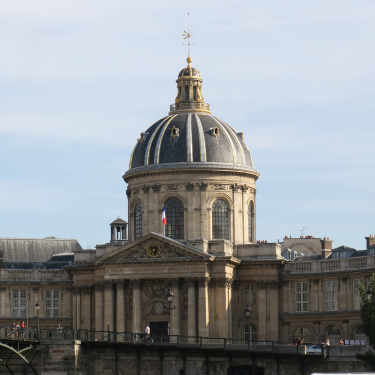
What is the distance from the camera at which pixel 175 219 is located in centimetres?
11556

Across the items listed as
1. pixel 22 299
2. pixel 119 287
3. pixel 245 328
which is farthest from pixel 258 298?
pixel 22 299

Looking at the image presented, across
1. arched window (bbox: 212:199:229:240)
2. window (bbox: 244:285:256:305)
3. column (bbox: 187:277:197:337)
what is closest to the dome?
arched window (bbox: 212:199:229:240)

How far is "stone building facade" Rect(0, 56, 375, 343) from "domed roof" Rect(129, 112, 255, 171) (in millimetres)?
109

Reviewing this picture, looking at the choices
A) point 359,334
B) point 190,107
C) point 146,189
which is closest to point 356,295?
point 359,334

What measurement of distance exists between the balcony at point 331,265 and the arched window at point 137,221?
45.6 feet

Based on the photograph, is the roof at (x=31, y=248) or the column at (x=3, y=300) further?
the roof at (x=31, y=248)

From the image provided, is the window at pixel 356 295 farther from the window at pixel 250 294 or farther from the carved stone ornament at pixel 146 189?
the carved stone ornament at pixel 146 189

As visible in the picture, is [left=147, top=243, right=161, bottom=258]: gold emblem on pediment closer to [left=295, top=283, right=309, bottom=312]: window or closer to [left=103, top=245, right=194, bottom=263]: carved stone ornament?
[left=103, top=245, right=194, bottom=263]: carved stone ornament

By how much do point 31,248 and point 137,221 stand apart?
15541 millimetres

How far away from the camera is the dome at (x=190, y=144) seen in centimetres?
11562

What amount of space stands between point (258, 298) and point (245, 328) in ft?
9.49

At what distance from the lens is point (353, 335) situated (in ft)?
356

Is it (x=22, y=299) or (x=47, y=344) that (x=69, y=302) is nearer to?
(x=22, y=299)

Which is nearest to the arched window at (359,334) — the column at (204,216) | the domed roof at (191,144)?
the column at (204,216)
